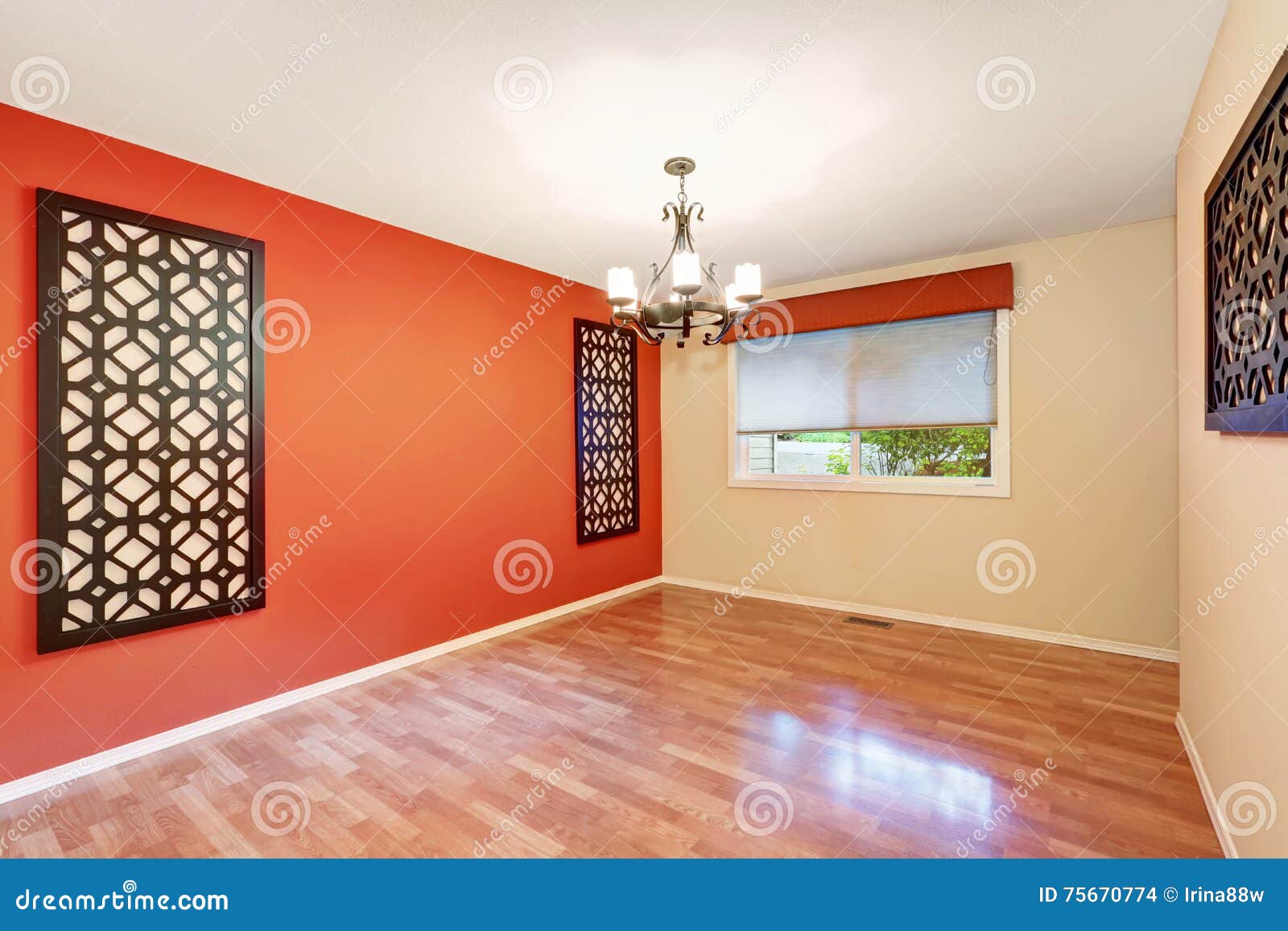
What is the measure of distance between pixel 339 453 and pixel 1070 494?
167 inches

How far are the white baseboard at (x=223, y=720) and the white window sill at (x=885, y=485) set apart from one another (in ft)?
6.77

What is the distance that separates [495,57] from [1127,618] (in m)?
4.31

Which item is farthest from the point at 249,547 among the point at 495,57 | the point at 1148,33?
the point at 1148,33

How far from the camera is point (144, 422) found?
8.13 ft

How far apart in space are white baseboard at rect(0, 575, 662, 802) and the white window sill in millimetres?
2064

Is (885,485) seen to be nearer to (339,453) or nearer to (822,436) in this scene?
(822,436)

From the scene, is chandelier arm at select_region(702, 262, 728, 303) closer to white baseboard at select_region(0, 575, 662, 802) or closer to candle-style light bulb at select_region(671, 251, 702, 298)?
candle-style light bulb at select_region(671, 251, 702, 298)

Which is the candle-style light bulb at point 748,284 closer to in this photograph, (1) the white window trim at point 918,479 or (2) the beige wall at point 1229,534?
(2) the beige wall at point 1229,534

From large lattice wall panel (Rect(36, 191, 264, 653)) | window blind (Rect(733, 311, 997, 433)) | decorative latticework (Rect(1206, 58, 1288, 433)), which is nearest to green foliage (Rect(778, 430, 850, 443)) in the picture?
window blind (Rect(733, 311, 997, 433))

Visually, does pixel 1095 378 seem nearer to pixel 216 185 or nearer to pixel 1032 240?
pixel 1032 240

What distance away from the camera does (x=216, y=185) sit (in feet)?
8.87

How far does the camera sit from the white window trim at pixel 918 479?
3867 millimetres

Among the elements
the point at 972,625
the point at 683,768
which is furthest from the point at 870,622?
the point at 683,768

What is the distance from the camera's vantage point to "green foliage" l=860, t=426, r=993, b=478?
409 centimetres
